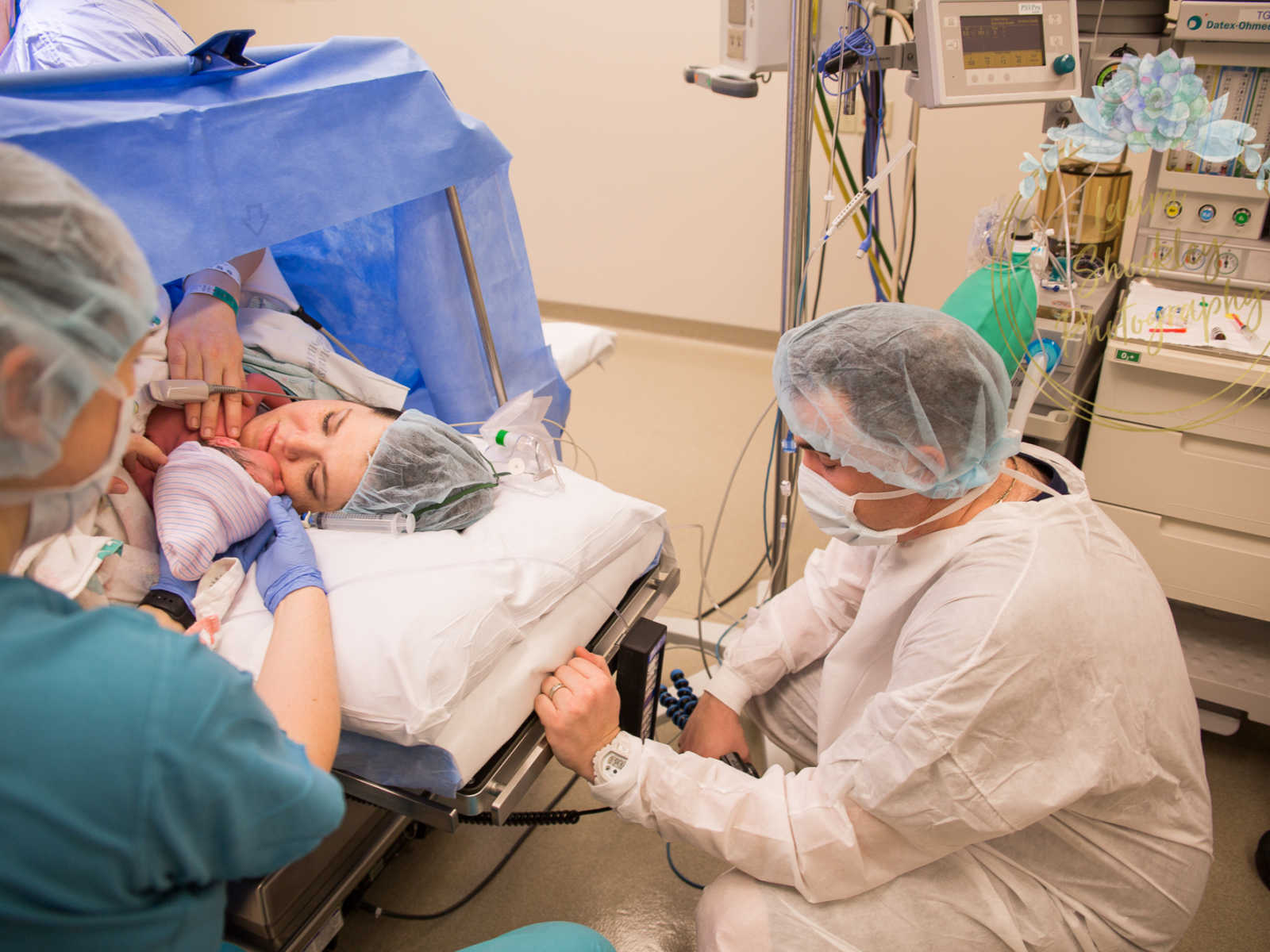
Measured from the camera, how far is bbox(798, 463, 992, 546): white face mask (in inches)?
44.3

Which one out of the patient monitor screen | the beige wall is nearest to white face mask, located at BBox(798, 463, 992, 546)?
the patient monitor screen

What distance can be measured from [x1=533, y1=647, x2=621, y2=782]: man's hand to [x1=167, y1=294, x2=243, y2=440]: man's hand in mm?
656

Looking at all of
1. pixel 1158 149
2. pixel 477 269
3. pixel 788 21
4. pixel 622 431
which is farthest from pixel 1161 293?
pixel 622 431

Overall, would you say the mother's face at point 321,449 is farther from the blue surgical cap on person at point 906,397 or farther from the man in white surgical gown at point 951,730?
the blue surgical cap on person at point 906,397

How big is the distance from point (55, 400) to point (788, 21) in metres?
1.28

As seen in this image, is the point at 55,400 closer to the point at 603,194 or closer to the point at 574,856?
the point at 574,856

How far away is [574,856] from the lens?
166 cm

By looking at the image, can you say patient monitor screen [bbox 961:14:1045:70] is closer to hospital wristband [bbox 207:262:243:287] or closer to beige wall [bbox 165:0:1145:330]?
hospital wristband [bbox 207:262:243:287]

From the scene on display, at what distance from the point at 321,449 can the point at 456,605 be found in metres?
0.40

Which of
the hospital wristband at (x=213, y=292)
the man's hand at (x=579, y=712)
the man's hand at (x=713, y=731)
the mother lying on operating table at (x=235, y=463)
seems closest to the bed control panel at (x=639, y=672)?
the man's hand at (x=579, y=712)

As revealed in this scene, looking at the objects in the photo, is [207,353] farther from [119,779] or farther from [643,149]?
[643,149]

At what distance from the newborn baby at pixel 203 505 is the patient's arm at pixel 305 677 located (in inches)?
5.9

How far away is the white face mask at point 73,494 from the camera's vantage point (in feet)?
1.98

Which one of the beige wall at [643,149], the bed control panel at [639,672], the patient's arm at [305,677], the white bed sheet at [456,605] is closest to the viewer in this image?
the patient's arm at [305,677]
